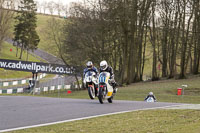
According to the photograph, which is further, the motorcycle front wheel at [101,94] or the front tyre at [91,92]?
the front tyre at [91,92]

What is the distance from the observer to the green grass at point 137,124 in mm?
8953

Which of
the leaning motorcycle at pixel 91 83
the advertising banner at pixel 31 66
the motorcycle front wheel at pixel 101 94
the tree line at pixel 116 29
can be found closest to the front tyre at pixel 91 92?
the leaning motorcycle at pixel 91 83

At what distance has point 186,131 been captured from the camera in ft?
27.5

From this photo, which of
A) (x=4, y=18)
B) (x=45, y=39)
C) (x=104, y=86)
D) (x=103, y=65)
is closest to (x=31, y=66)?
(x=45, y=39)

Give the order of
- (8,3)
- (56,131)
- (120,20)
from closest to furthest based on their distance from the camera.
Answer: (56,131), (120,20), (8,3)

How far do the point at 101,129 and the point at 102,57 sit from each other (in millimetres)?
35375

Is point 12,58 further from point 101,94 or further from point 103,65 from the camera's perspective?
point 101,94

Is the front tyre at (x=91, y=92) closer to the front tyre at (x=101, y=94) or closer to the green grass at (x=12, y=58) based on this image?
the front tyre at (x=101, y=94)

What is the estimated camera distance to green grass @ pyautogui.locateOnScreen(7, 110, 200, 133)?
8.95m

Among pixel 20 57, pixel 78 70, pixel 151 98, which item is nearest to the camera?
pixel 151 98

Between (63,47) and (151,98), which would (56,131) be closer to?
(151,98)

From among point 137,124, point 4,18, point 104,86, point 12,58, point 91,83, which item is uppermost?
point 4,18

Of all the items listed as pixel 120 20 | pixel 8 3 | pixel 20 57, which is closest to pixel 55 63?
pixel 120 20

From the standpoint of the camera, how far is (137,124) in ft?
32.5
